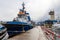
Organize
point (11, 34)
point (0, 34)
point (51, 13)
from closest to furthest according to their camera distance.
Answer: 1. point (0, 34)
2. point (11, 34)
3. point (51, 13)

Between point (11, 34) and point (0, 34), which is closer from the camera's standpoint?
point (0, 34)

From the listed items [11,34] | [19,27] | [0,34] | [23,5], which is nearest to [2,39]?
[0,34]

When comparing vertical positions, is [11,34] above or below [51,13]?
below

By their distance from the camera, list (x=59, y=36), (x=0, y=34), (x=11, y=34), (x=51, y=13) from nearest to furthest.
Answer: (x=59, y=36) → (x=0, y=34) → (x=11, y=34) → (x=51, y=13)

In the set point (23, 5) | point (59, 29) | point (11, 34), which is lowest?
point (11, 34)

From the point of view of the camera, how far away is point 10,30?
914 inches

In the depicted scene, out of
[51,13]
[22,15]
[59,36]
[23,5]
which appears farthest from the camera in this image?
[51,13]

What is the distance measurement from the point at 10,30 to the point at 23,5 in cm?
1884

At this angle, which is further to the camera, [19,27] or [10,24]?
[19,27]

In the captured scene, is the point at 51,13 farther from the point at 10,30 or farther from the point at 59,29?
the point at 59,29

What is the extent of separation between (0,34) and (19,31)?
15.1 metres

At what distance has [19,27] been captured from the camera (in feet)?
82.1

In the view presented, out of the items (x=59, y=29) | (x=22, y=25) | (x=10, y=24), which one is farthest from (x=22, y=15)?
(x=59, y=29)

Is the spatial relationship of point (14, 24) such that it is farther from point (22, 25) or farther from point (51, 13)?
point (51, 13)
